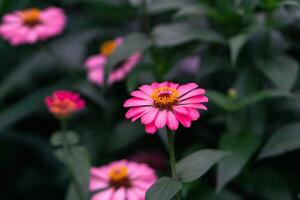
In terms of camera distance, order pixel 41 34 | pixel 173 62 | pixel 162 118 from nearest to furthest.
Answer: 1. pixel 162 118
2. pixel 173 62
3. pixel 41 34

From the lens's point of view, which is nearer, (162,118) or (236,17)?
(162,118)

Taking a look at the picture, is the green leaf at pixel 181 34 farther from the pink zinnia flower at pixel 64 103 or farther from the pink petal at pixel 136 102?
the pink petal at pixel 136 102

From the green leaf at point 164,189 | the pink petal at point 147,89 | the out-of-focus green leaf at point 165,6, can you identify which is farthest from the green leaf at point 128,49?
the green leaf at point 164,189

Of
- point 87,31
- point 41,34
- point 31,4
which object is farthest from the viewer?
point 31,4

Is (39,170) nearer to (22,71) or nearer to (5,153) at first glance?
(5,153)

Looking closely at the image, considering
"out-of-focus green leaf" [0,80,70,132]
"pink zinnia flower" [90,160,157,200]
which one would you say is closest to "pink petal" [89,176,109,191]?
"pink zinnia flower" [90,160,157,200]

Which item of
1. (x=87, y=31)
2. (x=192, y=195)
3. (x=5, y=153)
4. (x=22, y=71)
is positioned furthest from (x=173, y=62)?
(x=5, y=153)

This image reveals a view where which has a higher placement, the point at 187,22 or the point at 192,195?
the point at 187,22

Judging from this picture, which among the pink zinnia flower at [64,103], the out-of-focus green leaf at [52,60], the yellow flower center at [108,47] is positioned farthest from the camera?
the out-of-focus green leaf at [52,60]
